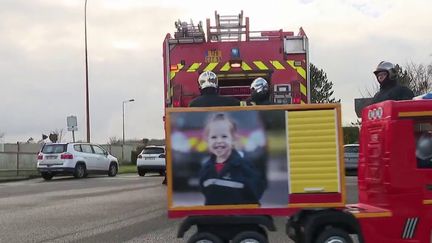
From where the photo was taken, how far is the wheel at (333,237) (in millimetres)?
5949

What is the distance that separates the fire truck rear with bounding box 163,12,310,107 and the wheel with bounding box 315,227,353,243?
5454 mm

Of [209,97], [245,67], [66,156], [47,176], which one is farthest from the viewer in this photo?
[47,176]

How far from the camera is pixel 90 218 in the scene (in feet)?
37.3

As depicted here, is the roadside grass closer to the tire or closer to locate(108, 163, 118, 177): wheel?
locate(108, 163, 118, 177): wheel

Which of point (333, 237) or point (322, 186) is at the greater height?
point (322, 186)

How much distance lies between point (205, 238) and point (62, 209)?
25.6 ft

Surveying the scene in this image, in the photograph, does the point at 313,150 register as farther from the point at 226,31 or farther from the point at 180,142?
the point at 226,31

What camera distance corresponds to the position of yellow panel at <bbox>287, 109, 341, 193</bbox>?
19.5 feet

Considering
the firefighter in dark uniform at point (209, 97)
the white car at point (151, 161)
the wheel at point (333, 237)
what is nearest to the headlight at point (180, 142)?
the firefighter in dark uniform at point (209, 97)

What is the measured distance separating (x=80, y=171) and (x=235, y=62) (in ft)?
53.6

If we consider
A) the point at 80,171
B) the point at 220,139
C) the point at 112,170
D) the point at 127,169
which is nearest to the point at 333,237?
the point at 220,139

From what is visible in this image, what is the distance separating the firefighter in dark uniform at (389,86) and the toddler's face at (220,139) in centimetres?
215

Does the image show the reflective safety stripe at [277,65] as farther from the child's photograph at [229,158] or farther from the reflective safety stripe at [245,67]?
the child's photograph at [229,158]

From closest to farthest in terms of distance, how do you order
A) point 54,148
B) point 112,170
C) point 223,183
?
point 223,183
point 54,148
point 112,170
